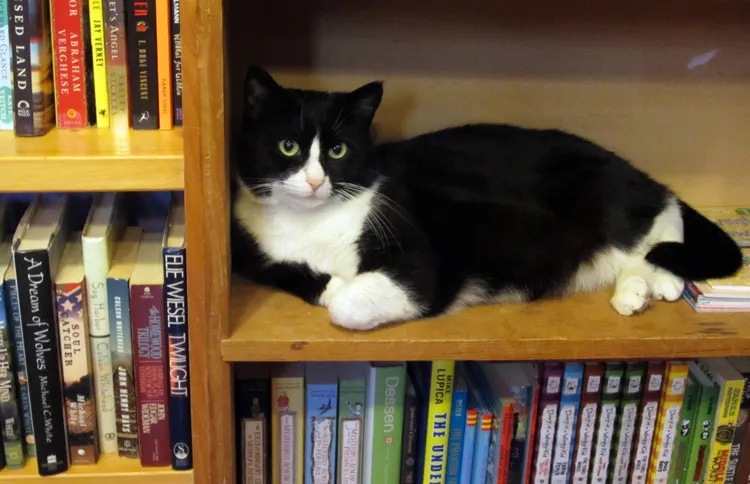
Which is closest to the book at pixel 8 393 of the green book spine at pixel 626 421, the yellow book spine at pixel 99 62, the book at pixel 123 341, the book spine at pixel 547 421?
the book at pixel 123 341

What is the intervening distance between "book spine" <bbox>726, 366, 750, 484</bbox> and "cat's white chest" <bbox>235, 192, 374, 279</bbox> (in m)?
0.60

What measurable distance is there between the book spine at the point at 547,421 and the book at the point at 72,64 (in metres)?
0.66

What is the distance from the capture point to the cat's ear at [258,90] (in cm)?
91

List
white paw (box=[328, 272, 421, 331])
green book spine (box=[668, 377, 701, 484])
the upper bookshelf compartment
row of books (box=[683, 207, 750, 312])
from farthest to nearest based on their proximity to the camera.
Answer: green book spine (box=[668, 377, 701, 484]) → row of books (box=[683, 207, 750, 312]) → white paw (box=[328, 272, 421, 331]) → the upper bookshelf compartment

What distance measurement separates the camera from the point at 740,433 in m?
1.13

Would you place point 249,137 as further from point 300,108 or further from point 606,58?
point 606,58

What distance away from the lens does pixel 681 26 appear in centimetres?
115

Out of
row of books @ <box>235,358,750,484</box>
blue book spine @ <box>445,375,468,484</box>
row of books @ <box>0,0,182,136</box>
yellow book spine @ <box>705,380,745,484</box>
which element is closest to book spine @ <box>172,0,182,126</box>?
row of books @ <box>0,0,182,136</box>

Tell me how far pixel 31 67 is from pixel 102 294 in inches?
10.4

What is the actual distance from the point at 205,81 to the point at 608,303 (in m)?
0.58

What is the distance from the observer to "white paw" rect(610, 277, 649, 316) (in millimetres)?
966

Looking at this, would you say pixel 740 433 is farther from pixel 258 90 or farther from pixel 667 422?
pixel 258 90

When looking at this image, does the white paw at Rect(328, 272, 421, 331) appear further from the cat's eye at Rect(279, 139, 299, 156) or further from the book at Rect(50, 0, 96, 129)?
the book at Rect(50, 0, 96, 129)

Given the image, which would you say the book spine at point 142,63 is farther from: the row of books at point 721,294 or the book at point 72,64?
the row of books at point 721,294
